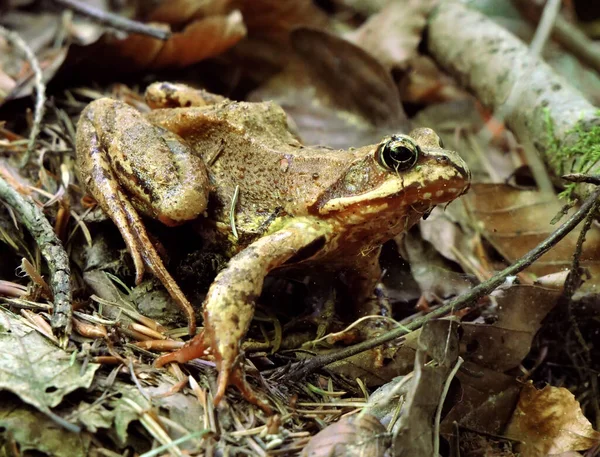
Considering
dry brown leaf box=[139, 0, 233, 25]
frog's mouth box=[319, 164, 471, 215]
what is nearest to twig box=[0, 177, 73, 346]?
frog's mouth box=[319, 164, 471, 215]

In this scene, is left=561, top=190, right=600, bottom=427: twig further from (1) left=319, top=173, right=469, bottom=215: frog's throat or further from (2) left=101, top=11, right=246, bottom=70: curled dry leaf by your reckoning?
(2) left=101, top=11, right=246, bottom=70: curled dry leaf

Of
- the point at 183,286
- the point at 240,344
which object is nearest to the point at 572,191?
the point at 240,344

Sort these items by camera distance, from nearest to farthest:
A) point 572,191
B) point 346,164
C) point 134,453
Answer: point 134,453 → point 346,164 → point 572,191

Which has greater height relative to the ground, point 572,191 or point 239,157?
point 572,191

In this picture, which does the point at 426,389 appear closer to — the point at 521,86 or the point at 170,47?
the point at 521,86

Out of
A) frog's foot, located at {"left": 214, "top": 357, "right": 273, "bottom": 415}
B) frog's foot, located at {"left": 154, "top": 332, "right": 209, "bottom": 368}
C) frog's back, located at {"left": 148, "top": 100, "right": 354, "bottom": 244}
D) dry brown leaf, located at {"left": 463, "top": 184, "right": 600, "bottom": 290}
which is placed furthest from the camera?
dry brown leaf, located at {"left": 463, "top": 184, "right": 600, "bottom": 290}

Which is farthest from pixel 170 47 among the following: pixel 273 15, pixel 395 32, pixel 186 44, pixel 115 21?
pixel 395 32

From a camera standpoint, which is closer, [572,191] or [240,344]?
[240,344]

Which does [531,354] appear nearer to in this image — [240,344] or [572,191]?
[572,191]
